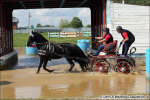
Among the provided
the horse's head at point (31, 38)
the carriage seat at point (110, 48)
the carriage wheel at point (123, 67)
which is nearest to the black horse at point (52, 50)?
the horse's head at point (31, 38)

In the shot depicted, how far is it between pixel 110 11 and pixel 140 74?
188 inches

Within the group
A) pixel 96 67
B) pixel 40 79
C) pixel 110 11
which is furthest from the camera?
pixel 110 11

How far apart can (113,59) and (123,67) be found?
548mm

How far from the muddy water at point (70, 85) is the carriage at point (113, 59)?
294 millimetres

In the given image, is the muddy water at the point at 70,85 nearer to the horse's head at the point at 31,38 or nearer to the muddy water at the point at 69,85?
the muddy water at the point at 69,85

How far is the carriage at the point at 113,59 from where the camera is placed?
10.4 meters

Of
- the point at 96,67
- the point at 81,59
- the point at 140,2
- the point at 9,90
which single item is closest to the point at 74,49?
the point at 81,59

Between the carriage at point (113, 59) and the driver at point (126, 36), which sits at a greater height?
the driver at point (126, 36)

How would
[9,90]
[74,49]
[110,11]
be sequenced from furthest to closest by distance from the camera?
[110,11]
[74,49]
[9,90]

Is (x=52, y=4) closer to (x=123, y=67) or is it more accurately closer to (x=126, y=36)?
(x=126, y=36)

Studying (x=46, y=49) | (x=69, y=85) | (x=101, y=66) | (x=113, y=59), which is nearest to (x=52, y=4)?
(x=46, y=49)

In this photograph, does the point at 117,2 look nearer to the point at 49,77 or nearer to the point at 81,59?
the point at 81,59

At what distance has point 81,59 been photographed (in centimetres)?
1147

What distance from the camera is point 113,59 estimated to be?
10562 mm
